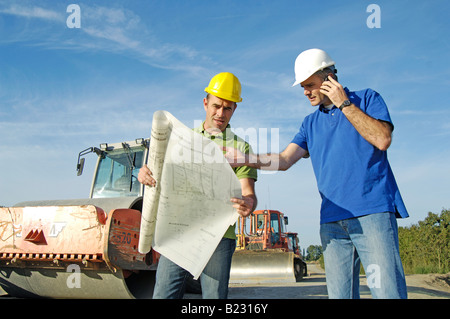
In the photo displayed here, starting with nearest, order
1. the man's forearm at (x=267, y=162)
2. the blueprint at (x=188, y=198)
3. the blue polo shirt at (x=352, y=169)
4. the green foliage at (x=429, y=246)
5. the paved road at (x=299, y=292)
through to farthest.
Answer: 1. the blueprint at (x=188, y=198)
2. the blue polo shirt at (x=352, y=169)
3. the man's forearm at (x=267, y=162)
4. the paved road at (x=299, y=292)
5. the green foliage at (x=429, y=246)

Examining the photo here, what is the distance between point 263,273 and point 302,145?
33.2 ft

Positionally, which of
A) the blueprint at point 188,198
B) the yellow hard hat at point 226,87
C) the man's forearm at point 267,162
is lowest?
the blueprint at point 188,198

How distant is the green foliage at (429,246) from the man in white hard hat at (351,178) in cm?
1735

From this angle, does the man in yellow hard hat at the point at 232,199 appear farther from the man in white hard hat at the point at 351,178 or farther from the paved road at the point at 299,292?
the paved road at the point at 299,292

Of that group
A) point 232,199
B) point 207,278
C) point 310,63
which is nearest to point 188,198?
point 232,199

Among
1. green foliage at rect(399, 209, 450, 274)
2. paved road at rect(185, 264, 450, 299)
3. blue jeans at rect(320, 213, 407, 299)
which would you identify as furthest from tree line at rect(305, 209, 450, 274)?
blue jeans at rect(320, 213, 407, 299)

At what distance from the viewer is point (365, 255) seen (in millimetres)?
1921

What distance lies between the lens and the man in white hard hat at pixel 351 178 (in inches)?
73.0

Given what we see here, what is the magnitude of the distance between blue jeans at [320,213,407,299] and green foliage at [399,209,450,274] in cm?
1730

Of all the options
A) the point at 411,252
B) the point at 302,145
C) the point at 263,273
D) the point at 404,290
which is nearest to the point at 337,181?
the point at 302,145

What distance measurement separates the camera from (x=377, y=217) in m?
1.88

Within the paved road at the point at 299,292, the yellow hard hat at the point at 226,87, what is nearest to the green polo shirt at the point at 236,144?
the yellow hard hat at the point at 226,87
